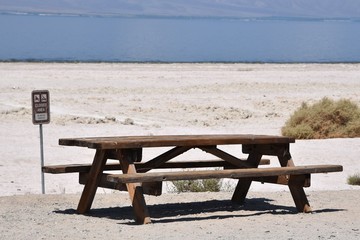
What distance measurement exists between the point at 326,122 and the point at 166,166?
8.98 metres

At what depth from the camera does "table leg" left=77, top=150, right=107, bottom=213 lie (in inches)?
373

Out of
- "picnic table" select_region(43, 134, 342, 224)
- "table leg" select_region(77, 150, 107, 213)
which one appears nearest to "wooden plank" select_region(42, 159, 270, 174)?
"picnic table" select_region(43, 134, 342, 224)

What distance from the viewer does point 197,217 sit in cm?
973

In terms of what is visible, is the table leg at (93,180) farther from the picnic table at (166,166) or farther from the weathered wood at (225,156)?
the weathered wood at (225,156)

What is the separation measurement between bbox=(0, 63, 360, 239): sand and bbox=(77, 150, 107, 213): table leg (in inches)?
5.9

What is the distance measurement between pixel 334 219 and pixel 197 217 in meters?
1.28

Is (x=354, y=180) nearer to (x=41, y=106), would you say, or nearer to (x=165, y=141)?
(x=41, y=106)

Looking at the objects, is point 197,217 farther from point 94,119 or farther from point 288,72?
point 288,72

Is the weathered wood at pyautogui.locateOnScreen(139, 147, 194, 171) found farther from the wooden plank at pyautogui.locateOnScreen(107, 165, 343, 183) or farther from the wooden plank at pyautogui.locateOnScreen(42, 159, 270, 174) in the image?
the wooden plank at pyautogui.locateOnScreen(107, 165, 343, 183)

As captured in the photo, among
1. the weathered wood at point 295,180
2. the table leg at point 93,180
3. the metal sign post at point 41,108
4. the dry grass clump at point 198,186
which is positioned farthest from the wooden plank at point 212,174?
the metal sign post at point 41,108

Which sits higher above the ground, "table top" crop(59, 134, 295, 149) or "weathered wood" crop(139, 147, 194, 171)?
"table top" crop(59, 134, 295, 149)

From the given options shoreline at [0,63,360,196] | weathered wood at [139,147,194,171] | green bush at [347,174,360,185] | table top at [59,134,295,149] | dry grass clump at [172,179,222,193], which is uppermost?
table top at [59,134,295,149]

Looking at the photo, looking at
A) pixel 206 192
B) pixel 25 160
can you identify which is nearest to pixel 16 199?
pixel 206 192

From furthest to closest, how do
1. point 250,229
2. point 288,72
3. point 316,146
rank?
point 288,72
point 316,146
point 250,229
